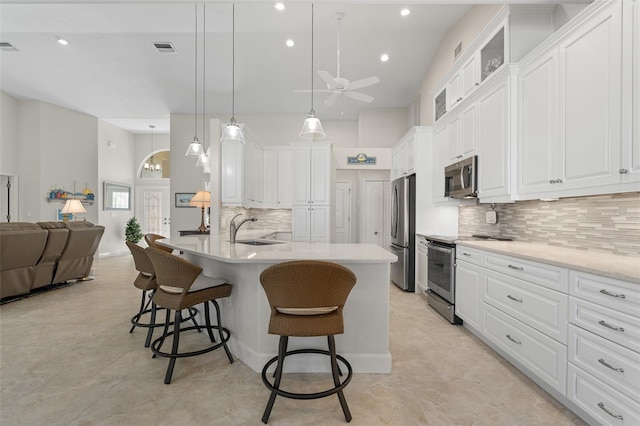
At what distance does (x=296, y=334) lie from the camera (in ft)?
5.62

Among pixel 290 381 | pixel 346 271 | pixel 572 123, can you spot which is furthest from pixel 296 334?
pixel 572 123

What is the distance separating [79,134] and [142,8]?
5.42m

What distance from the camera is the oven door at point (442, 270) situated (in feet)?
10.8

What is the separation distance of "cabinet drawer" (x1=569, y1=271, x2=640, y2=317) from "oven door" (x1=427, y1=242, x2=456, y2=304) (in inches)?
59.6

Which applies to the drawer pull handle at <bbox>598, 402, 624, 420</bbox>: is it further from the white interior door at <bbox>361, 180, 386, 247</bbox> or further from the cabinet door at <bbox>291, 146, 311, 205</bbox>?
the white interior door at <bbox>361, 180, 386, 247</bbox>

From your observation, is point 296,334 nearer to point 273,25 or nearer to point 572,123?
point 572,123

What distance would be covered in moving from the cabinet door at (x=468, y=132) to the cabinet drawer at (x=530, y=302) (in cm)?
146

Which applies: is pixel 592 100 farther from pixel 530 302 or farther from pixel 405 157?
pixel 405 157

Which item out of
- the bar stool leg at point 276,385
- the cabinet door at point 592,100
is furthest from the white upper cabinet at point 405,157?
the bar stool leg at point 276,385

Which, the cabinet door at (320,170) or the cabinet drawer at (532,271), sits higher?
the cabinet door at (320,170)

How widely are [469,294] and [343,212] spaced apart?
4.54 m

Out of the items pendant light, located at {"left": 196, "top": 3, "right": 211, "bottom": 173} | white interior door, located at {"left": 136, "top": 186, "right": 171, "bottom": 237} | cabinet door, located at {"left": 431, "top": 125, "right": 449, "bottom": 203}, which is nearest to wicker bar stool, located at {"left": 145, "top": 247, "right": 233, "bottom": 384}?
pendant light, located at {"left": 196, "top": 3, "right": 211, "bottom": 173}

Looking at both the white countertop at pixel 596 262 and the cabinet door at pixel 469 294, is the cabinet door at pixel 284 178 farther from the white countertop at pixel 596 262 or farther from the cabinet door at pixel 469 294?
the white countertop at pixel 596 262

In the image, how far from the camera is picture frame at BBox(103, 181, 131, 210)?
856 cm
